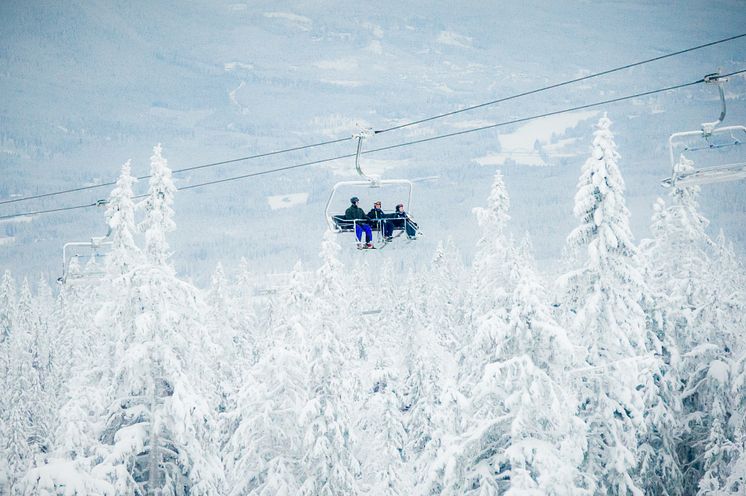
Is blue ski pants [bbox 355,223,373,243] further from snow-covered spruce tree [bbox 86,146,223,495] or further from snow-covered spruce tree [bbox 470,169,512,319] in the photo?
snow-covered spruce tree [bbox 86,146,223,495]

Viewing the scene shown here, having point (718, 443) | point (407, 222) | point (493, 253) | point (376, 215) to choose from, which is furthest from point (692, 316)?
point (376, 215)

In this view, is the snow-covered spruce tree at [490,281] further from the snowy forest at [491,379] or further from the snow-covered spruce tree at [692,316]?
the snow-covered spruce tree at [692,316]

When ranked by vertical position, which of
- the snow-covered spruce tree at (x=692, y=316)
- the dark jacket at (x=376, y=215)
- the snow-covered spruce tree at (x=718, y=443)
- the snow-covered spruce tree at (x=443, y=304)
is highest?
the snow-covered spruce tree at (x=443, y=304)

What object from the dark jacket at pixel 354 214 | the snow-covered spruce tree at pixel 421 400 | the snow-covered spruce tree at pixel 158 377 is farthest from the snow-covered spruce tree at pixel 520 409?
the snow-covered spruce tree at pixel 421 400

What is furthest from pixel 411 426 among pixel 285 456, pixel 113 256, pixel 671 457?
pixel 113 256

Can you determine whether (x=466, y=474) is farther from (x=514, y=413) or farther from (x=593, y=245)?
(x=593, y=245)

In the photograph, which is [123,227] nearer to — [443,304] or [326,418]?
[326,418]
